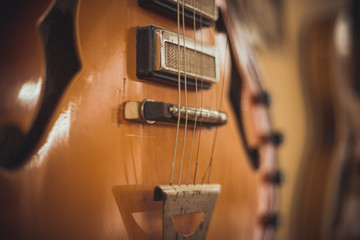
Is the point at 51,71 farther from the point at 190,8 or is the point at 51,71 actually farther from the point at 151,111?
the point at 190,8

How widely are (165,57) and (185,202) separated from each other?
20 cm

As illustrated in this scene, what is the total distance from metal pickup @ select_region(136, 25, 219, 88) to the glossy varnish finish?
0.01 meters

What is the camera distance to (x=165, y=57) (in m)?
0.47

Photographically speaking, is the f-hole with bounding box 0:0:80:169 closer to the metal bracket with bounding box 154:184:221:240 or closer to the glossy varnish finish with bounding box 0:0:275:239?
the glossy varnish finish with bounding box 0:0:275:239

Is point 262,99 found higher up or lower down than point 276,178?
higher up

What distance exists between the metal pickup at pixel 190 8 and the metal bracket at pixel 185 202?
0.26m

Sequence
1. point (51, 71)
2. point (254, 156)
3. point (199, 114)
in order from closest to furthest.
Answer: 1. point (51, 71)
2. point (199, 114)
3. point (254, 156)

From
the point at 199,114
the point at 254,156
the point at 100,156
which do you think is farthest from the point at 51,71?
the point at 254,156

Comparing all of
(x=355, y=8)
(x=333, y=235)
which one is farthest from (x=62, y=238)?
(x=355, y=8)

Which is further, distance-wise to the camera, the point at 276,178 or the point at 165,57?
the point at 276,178

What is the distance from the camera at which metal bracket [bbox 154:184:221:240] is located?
0.43 m

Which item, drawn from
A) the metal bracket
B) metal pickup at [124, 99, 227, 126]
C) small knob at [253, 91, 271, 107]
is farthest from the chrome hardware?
small knob at [253, 91, 271, 107]

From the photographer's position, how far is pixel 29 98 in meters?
0.36

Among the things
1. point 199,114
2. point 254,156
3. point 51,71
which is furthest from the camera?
point 254,156
